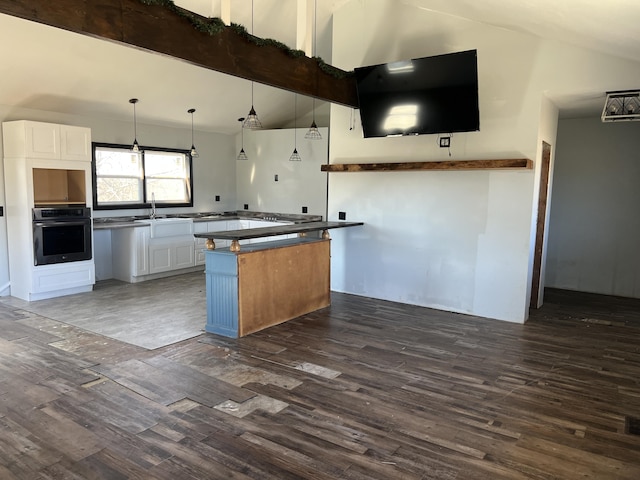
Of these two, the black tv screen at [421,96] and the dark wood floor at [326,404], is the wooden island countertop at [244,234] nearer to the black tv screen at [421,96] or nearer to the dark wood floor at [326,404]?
the dark wood floor at [326,404]

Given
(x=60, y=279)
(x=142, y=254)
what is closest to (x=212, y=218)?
(x=142, y=254)

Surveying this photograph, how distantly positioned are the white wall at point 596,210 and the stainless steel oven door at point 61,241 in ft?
20.9

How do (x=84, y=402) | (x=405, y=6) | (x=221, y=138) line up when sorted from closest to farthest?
(x=84, y=402) < (x=405, y=6) < (x=221, y=138)

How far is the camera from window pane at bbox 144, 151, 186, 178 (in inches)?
286

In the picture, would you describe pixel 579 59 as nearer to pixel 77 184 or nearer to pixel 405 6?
pixel 405 6

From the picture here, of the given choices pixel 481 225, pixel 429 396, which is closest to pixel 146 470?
pixel 429 396

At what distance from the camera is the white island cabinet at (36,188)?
17.5 feet

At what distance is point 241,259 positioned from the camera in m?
4.22

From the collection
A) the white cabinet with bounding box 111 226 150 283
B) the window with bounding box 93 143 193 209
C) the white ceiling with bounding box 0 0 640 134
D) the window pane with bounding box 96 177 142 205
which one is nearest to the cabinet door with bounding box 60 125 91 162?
the white ceiling with bounding box 0 0 640 134

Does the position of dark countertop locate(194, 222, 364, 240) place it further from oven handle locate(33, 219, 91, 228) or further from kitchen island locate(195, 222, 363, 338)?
oven handle locate(33, 219, 91, 228)

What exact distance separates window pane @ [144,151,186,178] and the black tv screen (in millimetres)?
3728

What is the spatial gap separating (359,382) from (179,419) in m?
1.27

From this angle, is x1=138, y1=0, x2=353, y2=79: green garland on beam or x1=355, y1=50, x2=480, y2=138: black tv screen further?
x1=355, y1=50, x2=480, y2=138: black tv screen

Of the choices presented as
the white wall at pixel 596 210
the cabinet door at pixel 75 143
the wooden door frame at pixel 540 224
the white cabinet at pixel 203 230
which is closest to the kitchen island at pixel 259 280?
the wooden door frame at pixel 540 224
